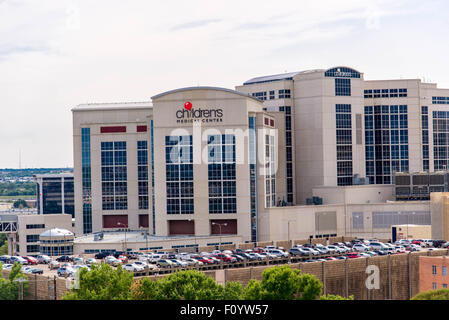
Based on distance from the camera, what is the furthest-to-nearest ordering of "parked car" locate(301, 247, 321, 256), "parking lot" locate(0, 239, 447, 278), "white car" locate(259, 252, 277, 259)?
1. "parked car" locate(301, 247, 321, 256)
2. "white car" locate(259, 252, 277, 259)
3. "parking lot" locate(0, 239, 447, 278)

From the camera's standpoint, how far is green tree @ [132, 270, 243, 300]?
3642 inches

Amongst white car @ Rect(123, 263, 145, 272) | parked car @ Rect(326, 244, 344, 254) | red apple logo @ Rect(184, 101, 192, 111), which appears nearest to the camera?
white car @ Rect(123, 263, 145, 272)

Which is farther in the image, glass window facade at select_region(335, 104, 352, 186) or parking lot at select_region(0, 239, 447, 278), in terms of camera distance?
glass window facade at select_region(335, 104, 352, 186)

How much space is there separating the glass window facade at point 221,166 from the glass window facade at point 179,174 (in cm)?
396

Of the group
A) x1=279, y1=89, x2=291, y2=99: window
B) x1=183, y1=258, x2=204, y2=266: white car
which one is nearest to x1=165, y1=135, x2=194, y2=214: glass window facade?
x1=279, y1=89, x2=291, y2=99: window

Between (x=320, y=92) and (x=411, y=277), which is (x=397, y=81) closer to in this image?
(x=320, y=92)

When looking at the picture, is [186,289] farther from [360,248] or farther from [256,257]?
[360,248]

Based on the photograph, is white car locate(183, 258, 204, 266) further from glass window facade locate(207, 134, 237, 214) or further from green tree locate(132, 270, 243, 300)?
glass window facade locate(207, 134, 237, 214)

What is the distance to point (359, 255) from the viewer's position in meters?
132

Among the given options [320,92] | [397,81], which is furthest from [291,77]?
[397,81]

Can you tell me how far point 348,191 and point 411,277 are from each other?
171 ft

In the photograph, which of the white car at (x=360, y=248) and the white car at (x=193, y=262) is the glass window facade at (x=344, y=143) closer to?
the white car at (x=360, y=248)

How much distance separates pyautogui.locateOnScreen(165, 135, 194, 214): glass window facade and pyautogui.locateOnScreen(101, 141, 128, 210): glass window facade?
2946cm

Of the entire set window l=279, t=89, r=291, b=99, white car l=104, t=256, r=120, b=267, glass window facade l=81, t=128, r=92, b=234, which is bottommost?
white car l=104, t=256, r=120, b=267
